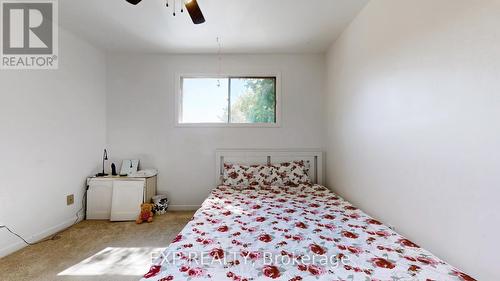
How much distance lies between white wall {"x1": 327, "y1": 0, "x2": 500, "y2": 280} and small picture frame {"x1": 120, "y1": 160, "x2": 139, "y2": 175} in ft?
10.1

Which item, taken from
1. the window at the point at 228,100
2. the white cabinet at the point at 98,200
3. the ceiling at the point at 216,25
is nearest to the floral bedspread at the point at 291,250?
the window at the point at 228,100

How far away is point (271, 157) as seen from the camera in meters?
3.57

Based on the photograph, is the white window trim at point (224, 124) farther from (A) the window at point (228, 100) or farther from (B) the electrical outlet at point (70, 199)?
(B) the electrical outlet at point (70, 199)

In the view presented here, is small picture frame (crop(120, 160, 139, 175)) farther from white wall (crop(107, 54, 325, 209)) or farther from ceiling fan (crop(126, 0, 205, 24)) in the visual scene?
ceiling fan (crop(126, 0, 205, 24))

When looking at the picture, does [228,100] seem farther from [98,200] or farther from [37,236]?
[37,236]

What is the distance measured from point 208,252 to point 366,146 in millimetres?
1800

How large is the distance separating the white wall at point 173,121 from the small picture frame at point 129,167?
0.11m

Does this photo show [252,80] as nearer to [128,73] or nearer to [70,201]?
[128,73]

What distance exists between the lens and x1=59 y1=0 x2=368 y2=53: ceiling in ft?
7.63

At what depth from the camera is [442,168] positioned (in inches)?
53.7

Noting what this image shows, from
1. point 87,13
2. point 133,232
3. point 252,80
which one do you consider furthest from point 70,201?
point 252,80

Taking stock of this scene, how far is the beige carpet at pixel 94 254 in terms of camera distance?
1.90 metres

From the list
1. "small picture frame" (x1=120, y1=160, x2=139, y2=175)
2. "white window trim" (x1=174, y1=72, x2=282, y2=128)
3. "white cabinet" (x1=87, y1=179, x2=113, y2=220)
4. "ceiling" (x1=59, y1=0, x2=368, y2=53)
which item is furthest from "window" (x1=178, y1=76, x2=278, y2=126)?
"white cabinet" (x1=87, y1=179, x2=113, y2=220)

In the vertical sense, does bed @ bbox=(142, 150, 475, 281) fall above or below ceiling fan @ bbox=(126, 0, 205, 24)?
below
